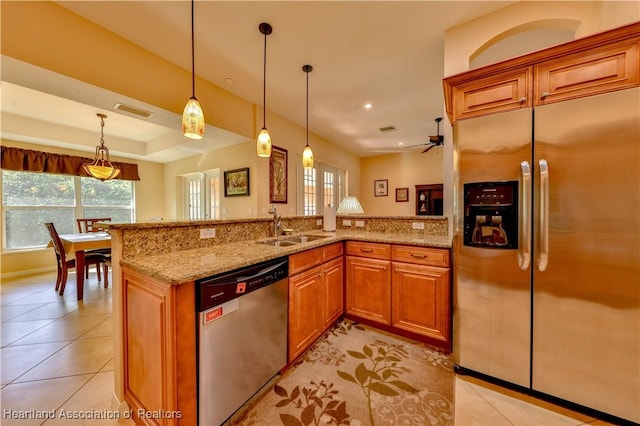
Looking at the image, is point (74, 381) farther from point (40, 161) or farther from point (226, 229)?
point (40, 161)

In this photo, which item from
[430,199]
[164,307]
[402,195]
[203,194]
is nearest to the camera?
[164,307]

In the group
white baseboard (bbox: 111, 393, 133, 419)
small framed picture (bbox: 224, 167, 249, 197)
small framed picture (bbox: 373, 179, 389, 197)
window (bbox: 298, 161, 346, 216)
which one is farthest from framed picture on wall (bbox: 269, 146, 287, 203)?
small framed picture (bbox: 373, 179, 389, 197)

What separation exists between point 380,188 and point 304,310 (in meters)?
5.71

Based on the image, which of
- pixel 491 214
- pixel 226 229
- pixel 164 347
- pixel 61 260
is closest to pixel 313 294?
pixel 226 229

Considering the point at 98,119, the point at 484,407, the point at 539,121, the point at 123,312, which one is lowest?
the point at 484,407

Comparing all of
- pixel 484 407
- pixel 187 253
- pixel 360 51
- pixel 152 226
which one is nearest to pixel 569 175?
pixel 484 407

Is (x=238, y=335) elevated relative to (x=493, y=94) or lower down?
lower down

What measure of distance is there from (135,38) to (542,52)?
10.7 ft

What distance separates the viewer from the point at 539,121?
1.40m

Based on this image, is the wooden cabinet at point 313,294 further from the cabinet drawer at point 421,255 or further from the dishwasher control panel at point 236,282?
the cabinet drawer at point 421,255

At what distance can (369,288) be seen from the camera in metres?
2.28

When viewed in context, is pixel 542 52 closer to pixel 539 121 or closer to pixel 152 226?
pixel 539 121

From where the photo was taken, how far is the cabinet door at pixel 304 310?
1723mm

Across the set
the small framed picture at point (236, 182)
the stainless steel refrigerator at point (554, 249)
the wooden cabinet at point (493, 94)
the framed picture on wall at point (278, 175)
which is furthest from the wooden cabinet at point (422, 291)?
the small framed picture at point (236, 182)
